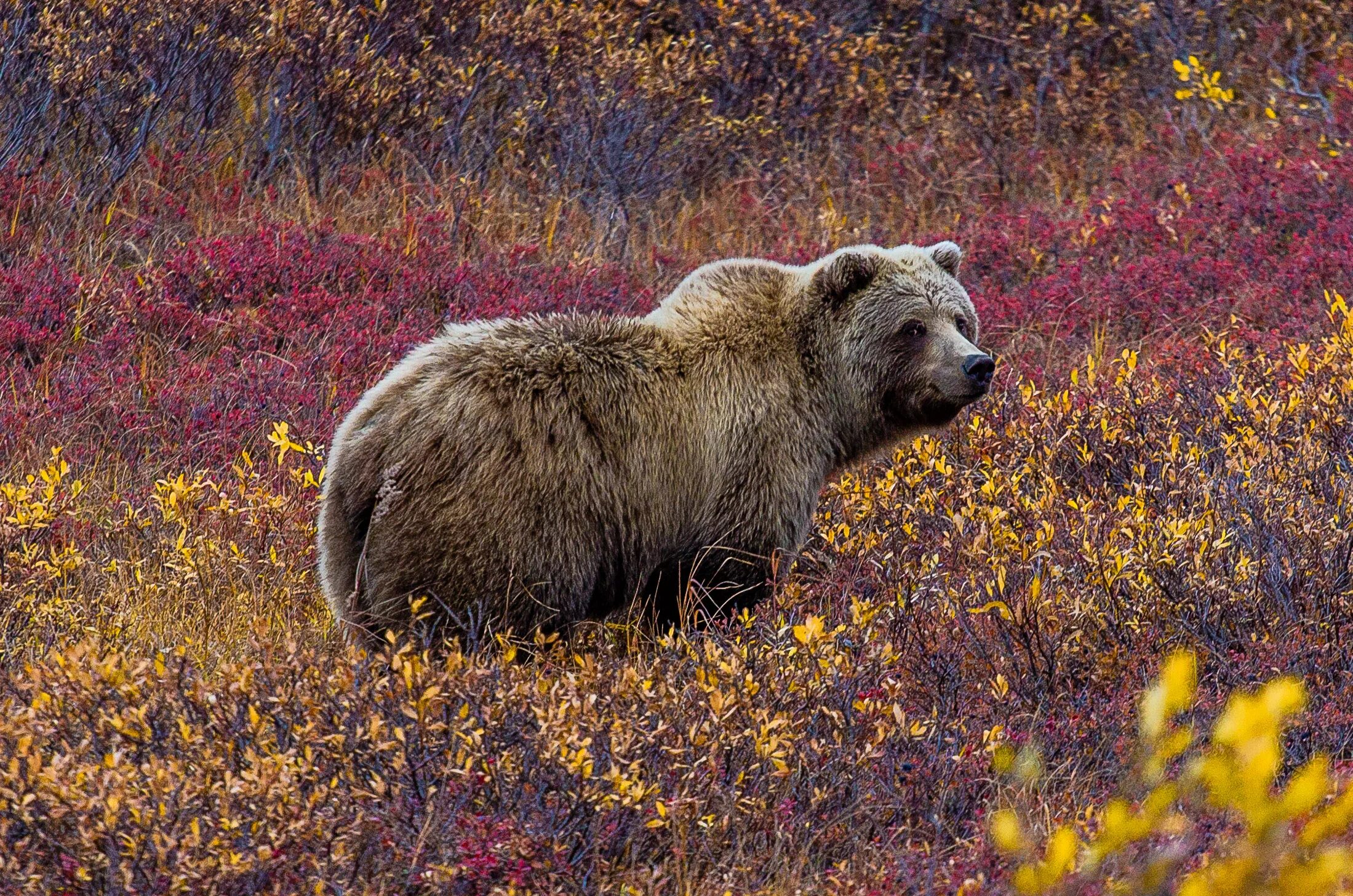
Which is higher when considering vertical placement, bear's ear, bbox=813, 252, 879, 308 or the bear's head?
bear's ear, bbox=813, 252, 879, 308

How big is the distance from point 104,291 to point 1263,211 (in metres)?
6.53

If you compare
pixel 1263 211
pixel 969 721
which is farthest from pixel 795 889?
pixel 1263 211

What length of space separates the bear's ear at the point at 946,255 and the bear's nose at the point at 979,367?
1.83 ft

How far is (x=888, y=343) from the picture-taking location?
5.25m

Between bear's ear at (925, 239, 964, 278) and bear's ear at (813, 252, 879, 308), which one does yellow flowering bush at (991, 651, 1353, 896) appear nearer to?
bear's ear at (813, 252, 879, 308)

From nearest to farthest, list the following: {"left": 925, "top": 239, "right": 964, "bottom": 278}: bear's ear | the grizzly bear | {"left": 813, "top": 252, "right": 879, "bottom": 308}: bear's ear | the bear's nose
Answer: the grizzly bear, the bear's nose, {"left": 813, "top": 252, "right": 879, "bottom": 308}: bear's ear, {"left": 925, "top": 239, "right": 964, "bottom": 278}: bear's ear

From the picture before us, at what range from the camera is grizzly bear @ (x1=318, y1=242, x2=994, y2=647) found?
4.25 metres

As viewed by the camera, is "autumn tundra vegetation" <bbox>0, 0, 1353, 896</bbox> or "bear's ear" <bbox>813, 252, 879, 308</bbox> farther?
"bear's ear" <bbox>813, 252, 879, 308</bbox>

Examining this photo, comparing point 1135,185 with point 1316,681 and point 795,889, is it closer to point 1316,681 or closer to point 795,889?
point 1316,681

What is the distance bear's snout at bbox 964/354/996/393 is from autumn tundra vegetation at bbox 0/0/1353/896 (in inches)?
20.6

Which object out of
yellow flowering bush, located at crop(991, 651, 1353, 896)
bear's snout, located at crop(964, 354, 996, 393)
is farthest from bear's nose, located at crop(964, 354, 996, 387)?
yellow flowering bush, located at crop(991, 651, 1353, 896)

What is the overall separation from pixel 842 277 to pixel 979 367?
56 cm

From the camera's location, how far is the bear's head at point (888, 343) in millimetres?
5195

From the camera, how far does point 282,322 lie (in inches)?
296
